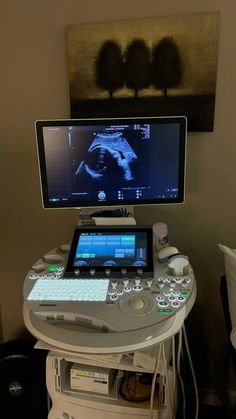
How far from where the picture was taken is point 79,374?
4.39 feet

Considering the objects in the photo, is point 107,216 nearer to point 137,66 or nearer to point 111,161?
point 111,161

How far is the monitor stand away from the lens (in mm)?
1409

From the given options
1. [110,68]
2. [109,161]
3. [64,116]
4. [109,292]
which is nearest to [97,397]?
[109,292]

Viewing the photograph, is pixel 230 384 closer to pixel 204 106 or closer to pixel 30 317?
pixel 30 317

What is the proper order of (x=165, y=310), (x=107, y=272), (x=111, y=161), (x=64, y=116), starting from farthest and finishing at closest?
(x=64, y=116)
(x=111, y=161)
(x=107, y=272)
(x=165, y=310)

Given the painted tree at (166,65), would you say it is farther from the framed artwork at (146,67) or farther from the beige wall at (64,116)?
the beige wall at (64,116)

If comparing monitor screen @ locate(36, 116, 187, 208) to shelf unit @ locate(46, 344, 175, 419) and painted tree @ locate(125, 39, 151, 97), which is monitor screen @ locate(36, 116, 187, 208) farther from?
shelf unit @ locate(46, 344, 175, 419)

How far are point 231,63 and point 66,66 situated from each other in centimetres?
67

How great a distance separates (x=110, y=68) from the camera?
1545 mm

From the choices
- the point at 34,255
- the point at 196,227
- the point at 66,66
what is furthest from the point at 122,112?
the point at 34,255

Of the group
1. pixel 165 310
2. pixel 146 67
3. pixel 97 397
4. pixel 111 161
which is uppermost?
pixel 146 67

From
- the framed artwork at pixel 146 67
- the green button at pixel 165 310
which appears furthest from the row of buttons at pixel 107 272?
the framed artwork at pixel 146 67

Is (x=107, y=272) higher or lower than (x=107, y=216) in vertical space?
lower

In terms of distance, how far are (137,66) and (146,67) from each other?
4 cm
